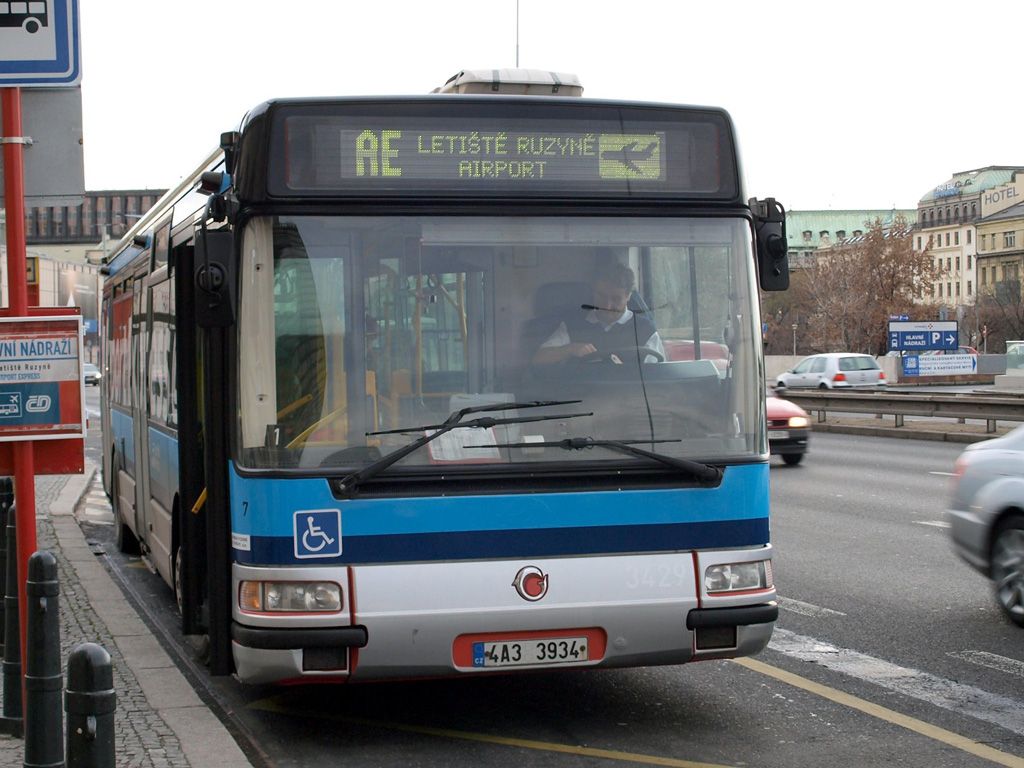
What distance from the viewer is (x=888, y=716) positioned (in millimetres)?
6738

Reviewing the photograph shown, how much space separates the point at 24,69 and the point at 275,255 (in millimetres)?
1204

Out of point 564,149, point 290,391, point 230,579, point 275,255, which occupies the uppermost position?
point 564,149

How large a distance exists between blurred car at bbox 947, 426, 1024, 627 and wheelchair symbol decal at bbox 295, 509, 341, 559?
4743 millimetres

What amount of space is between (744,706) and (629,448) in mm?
1595

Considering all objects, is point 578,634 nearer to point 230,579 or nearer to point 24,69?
Result: point 230,579

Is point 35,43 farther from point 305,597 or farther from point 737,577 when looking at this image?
point 737,577

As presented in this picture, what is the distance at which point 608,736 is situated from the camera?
21.3 feet

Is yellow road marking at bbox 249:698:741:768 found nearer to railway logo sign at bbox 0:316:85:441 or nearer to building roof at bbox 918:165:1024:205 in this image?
railway logo sign at bbox 0:316:85:441

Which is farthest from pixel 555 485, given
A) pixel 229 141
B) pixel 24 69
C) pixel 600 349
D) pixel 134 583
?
pixel 134 583

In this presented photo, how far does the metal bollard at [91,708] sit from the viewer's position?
3924mm

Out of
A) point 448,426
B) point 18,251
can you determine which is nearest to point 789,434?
point 448,426

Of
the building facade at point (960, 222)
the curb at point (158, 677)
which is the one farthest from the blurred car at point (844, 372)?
the building facade at point (960, 222)

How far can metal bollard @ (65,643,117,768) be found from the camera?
392cm

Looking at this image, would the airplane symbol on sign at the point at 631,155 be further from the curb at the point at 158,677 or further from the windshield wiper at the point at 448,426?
the curb at the point at 158,677
